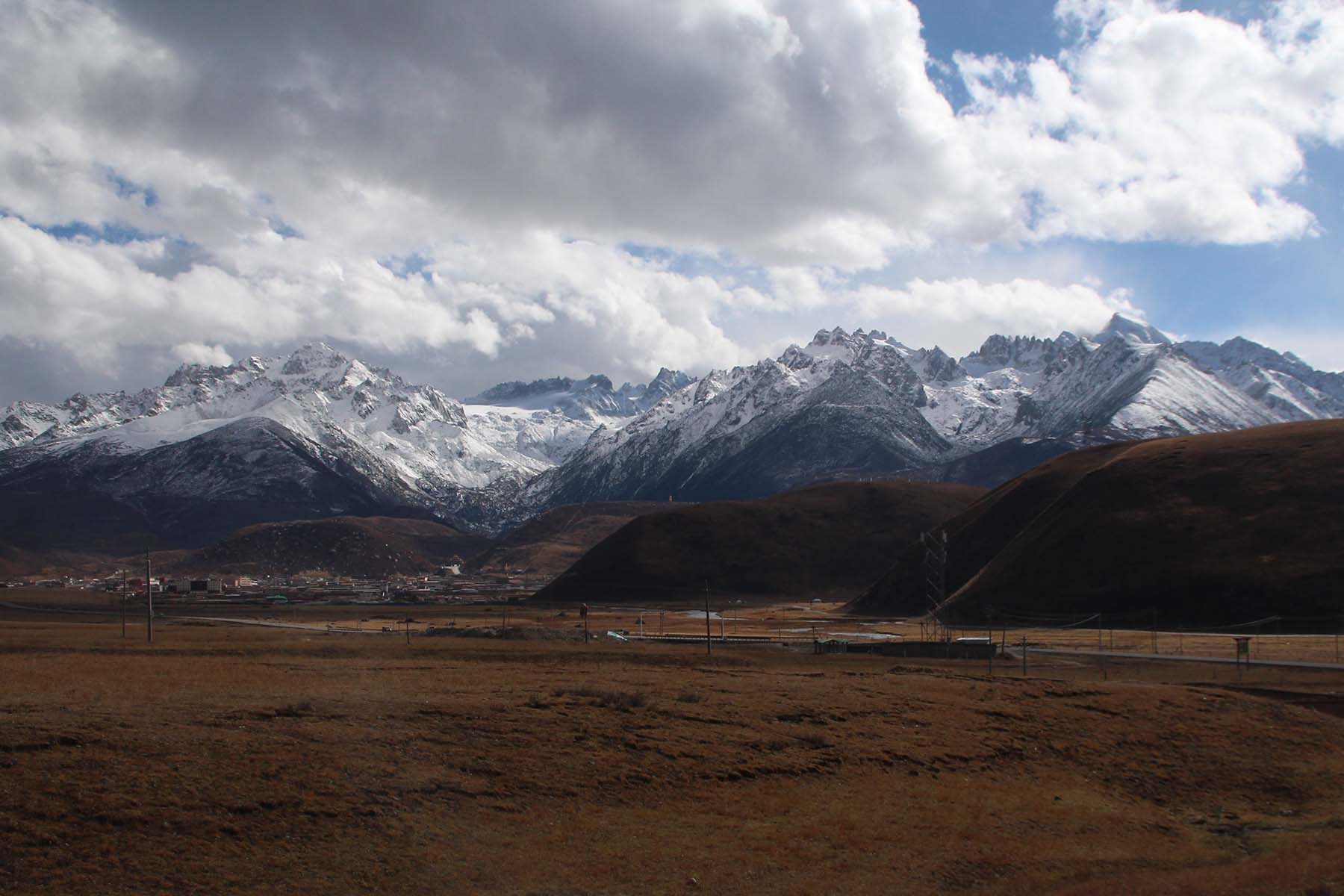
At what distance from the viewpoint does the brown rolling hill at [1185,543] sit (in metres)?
115

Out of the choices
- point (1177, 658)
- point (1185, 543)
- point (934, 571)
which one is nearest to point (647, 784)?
point (1177, 658)

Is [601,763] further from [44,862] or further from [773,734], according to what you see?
[44,862]

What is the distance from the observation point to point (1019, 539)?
15075 cm

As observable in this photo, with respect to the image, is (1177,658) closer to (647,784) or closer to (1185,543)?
(647,784)

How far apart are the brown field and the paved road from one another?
57.1 ft

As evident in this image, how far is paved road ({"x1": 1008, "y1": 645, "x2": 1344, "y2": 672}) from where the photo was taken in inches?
2672

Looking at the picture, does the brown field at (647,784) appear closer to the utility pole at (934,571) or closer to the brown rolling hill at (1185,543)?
the brown rolling hill at (1185,543)

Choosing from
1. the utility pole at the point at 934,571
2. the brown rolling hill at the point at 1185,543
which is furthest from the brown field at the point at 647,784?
the utility pole at the point at 934,571

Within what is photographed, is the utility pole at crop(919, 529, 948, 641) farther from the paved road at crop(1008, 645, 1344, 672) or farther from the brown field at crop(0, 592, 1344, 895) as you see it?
the brown field at crop(0, 592, 1344, 895)

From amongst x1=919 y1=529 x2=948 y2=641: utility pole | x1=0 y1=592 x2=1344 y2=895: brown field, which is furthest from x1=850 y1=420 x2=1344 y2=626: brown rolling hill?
x1=0 y1=592 x2=1344 y2=895: brown field

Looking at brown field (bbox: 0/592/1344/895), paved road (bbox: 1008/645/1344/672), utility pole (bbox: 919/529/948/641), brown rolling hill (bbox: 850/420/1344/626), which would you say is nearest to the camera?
brown field (bbox: 0/592/1344/895)

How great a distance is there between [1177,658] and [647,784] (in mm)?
56943

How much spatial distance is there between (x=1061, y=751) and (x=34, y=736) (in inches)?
1335

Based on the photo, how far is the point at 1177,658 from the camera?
2972 inches
